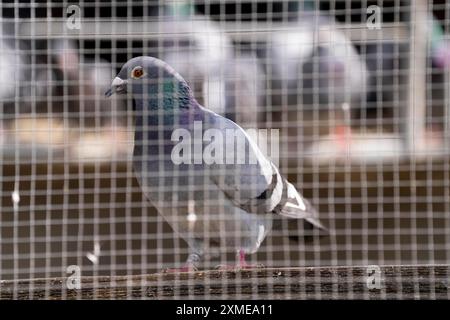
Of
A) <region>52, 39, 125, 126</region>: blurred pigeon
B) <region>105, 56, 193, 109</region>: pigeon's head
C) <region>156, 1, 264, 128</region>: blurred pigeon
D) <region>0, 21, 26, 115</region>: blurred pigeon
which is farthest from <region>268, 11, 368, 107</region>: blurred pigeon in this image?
<region>0, 21, 26, 115</region>: blurred pigeon

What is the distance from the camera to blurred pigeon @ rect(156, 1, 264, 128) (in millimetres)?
2394

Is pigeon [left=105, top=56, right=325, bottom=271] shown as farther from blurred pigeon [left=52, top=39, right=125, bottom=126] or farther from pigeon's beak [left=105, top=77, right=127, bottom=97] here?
blurred pigeon [left=52, top=39, right=125, bottom=126]

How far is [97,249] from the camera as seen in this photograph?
273 centimetres

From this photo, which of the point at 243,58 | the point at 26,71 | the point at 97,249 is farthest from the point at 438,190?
the point at 26,71

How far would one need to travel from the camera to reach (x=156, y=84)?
7.24 feet

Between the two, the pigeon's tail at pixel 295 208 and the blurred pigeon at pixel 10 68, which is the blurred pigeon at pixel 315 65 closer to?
the pigeon's tail at pixel 295 208

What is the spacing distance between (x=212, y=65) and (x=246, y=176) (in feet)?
1.34

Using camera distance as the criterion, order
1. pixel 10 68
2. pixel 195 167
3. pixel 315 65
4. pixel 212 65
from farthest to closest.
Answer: pixel 315 65 < pixel 10 68 < pixel 212 65 < pixel 195 167

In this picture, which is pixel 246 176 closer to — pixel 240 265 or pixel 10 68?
pixel 240 265

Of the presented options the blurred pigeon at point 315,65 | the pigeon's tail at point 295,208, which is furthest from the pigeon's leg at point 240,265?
the blurred pigeon at point 315,65

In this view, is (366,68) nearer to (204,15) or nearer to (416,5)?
(416,5)

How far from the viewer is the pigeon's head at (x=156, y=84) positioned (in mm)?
2199

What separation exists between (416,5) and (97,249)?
1.11 meters

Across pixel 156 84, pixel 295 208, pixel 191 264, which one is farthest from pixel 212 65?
pixel 191 264
